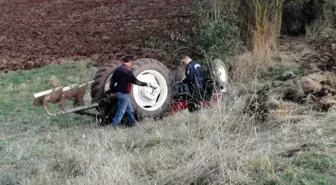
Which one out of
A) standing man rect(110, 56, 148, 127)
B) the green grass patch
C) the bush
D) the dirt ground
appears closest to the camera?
the green grass patch

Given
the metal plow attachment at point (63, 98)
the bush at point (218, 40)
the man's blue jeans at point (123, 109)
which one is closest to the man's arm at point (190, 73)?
the man's blue jeans at point (123, 109)

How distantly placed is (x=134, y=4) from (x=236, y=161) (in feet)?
78.7

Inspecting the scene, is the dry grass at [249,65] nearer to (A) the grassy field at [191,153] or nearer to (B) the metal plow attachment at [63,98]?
(A) the grassy field at [191,153]

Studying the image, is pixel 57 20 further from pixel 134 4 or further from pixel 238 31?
pixel 238 31

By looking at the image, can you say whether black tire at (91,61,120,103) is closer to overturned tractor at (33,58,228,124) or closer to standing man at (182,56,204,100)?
overturned tractor at (33,58,228,124)

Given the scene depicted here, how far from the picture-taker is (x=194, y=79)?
9.65 meters

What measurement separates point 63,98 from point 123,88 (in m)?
1.14

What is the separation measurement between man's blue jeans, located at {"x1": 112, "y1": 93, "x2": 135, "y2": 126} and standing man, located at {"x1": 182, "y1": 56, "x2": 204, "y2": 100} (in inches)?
44.3

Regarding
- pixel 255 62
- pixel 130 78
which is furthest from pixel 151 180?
pixel 255 62

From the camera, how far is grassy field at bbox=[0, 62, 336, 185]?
505 cm

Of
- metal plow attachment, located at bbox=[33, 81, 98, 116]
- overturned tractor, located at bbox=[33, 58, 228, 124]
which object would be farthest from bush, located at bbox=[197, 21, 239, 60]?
metal plow attachment, located at bbox=[33, 81, 98, 116]

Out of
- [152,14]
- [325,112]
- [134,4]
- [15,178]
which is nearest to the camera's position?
[15,178]

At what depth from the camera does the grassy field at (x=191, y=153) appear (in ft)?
16.6

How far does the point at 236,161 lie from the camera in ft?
17.0
